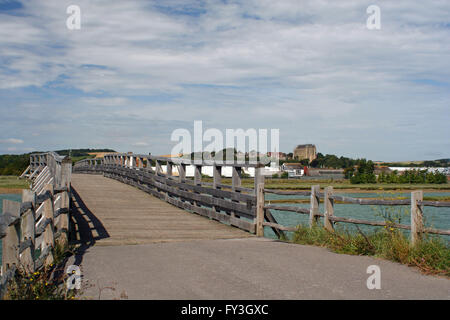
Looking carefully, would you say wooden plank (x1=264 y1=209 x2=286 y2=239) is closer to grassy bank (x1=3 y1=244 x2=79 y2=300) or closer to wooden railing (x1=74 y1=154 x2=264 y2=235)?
wooden railing (x1=74 y1=154 x2=264 y2=235)

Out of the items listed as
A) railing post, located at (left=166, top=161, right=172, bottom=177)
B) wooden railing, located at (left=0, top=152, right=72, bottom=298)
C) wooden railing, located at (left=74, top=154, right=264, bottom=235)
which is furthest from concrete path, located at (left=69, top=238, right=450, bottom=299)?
railing post, located at (left=166, top=161, right=172, bottom=177)

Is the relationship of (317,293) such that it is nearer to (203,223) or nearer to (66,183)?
(66,183)

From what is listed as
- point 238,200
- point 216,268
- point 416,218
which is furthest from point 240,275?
point 238,200

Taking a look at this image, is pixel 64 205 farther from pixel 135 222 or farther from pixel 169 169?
pixel 169 169

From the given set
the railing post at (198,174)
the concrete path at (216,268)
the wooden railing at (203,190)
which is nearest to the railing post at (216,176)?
the wooden railing at (203,190)

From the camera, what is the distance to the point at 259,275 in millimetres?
7059

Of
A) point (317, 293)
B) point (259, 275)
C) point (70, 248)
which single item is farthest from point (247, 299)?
point (70, 248)

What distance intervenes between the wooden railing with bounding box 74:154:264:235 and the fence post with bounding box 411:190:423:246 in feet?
13.3

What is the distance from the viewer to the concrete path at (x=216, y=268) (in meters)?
6.09

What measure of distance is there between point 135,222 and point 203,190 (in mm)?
2439

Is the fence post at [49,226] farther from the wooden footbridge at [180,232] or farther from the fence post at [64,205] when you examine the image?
the fence post at [64,205]

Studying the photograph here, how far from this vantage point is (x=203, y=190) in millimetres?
14320

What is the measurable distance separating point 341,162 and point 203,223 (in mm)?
186975

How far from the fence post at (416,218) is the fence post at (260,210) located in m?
4.01
